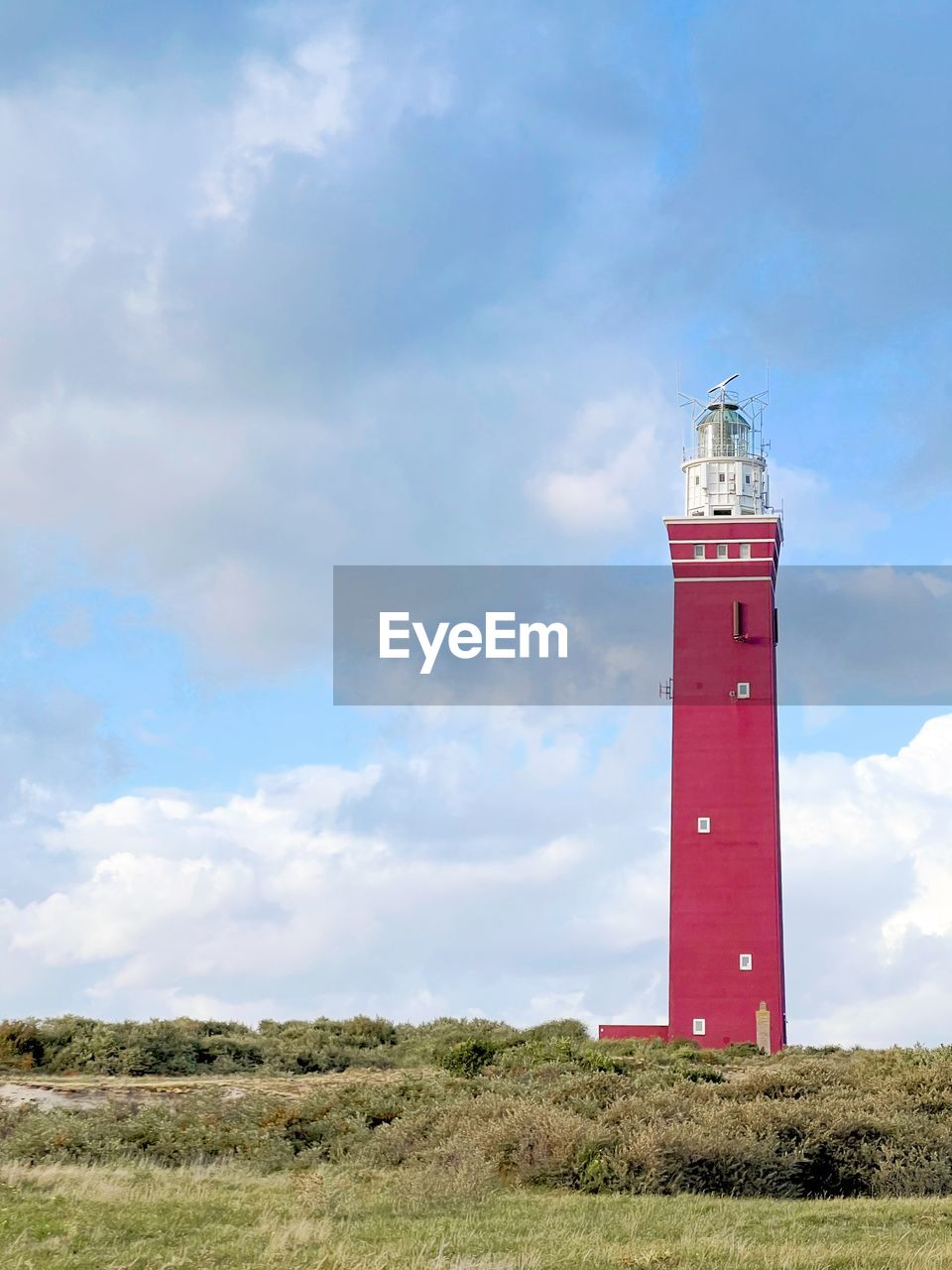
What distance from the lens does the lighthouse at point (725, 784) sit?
38.9 m

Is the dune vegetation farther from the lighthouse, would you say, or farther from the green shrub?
the lighthouse

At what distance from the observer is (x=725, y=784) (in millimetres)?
40250

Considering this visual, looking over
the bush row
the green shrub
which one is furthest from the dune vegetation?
the green shrub

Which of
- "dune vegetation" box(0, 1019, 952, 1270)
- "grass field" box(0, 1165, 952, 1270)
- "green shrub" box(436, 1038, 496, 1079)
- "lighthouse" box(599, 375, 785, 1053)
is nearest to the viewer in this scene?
"grass field" box(0, 1165, 952, 1270)

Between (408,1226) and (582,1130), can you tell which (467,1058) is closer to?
(582,1130)

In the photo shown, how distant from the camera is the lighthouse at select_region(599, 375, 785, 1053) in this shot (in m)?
38.9

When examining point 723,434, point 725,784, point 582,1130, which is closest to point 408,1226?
point 582,1130

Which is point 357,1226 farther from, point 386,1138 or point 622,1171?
point 386,1138

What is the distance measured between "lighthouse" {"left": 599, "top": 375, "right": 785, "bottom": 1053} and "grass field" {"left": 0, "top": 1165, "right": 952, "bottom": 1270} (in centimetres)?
2443

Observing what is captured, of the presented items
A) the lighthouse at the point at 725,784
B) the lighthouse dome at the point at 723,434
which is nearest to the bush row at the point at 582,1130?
the lighthouse at the point at 725,784

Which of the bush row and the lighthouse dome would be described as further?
the lighthouse dome

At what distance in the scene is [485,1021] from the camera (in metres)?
38.2

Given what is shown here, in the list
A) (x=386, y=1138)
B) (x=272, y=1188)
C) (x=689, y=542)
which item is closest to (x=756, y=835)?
(x=689, y=542)

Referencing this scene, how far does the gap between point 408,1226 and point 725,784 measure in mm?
28702
